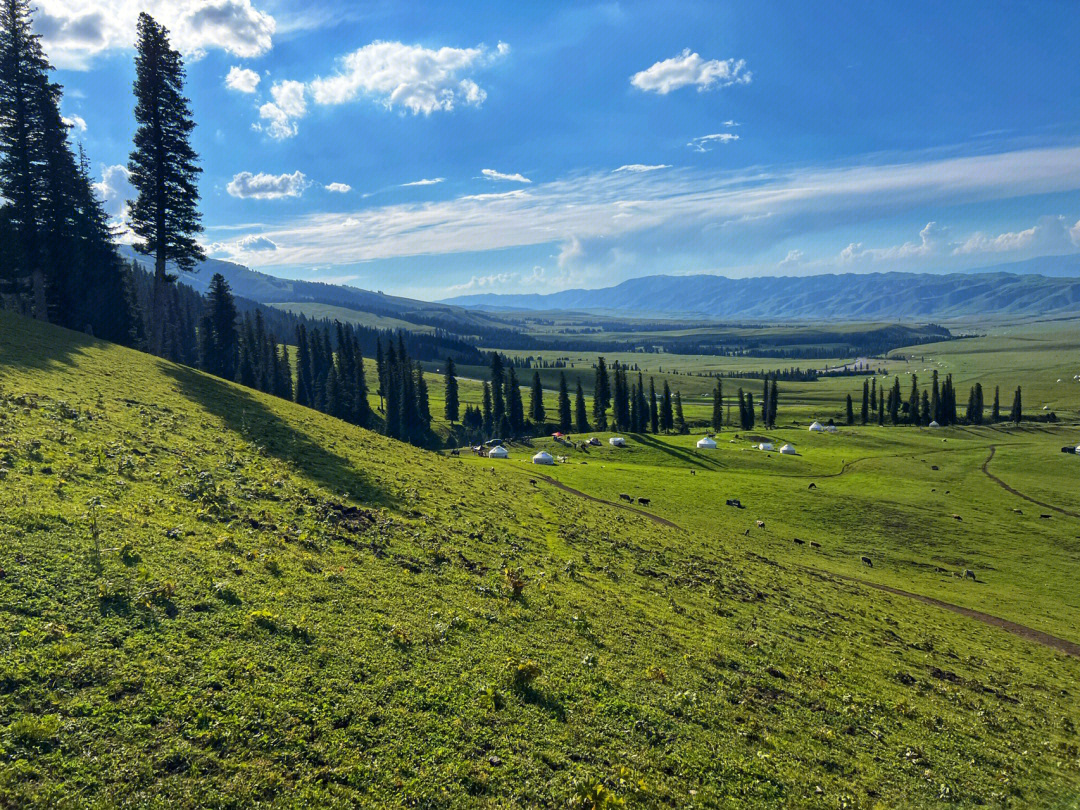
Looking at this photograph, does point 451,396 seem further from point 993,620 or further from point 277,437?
point 993,620

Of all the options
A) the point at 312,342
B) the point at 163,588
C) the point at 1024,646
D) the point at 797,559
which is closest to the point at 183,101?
the point at 163,588

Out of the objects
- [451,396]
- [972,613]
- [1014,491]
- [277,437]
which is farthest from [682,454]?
[277,437]

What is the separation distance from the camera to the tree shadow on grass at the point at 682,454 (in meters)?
107

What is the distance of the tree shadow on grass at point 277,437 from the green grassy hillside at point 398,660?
388mm

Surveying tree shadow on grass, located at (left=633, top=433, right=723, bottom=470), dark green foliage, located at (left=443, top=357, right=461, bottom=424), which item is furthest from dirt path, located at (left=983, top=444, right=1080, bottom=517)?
dark green foliage, located at (left=443, top=357, right=461, bottom=424)

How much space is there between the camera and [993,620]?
42312 millimetres

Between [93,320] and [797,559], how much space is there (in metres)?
87.1

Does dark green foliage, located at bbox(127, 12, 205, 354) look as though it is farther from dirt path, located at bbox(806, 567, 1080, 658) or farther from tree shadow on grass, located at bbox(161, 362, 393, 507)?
dirt path, located at bbox(806, 567, 1080, 658)

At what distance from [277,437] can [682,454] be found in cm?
8969

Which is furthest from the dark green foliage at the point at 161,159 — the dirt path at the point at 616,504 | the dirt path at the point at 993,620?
the dirt path at the point at 993,620

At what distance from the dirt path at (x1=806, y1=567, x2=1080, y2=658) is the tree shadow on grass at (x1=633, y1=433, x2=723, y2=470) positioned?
55.9m

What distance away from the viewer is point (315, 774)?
12.0m

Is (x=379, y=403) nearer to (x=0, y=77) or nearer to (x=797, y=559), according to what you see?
(x=0, y=77)

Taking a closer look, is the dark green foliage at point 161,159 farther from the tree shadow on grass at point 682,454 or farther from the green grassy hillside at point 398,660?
the tree shadow on grass at point 682,454
